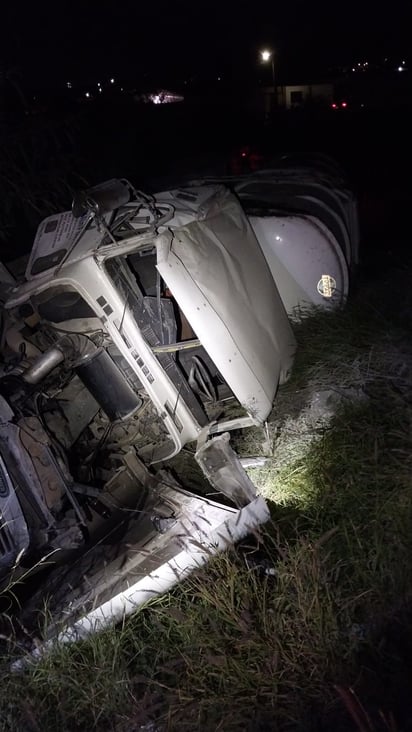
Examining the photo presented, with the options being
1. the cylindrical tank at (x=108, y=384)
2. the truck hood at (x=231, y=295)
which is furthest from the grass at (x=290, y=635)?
the cylindrical tank at (x=108, y=384)

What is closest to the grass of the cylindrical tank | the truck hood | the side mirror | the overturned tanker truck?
the overturned tanker truck

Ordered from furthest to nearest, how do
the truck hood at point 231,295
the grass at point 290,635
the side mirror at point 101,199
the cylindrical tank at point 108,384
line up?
the cylindrical tank at point 108,384, the side mirror at point 101,199, the truck hood at point 231,295, the grass at point 290,635

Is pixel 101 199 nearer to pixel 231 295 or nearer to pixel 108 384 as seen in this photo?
pixel 231 295

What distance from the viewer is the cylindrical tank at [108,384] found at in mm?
3895

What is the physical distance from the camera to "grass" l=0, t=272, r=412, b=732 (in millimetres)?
2133

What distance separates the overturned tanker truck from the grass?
224 mm

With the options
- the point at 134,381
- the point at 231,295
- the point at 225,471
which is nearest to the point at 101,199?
the point at 231,295

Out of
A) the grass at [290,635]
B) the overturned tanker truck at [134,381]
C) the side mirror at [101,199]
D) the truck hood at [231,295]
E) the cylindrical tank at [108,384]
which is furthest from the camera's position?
the cylindrical tank at [108,384]

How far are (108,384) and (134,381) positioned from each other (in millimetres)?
212

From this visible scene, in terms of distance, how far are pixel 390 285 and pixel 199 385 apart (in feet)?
8.18

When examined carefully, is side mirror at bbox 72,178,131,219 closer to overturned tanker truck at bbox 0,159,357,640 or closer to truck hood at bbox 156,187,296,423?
overturned tanker truck at bbox 0,159,357,640

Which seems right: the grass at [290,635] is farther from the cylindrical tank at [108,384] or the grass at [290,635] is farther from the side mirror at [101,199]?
the side mirror at [101,199]

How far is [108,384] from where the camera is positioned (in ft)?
12.8

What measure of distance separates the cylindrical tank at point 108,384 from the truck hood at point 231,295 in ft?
2.94
